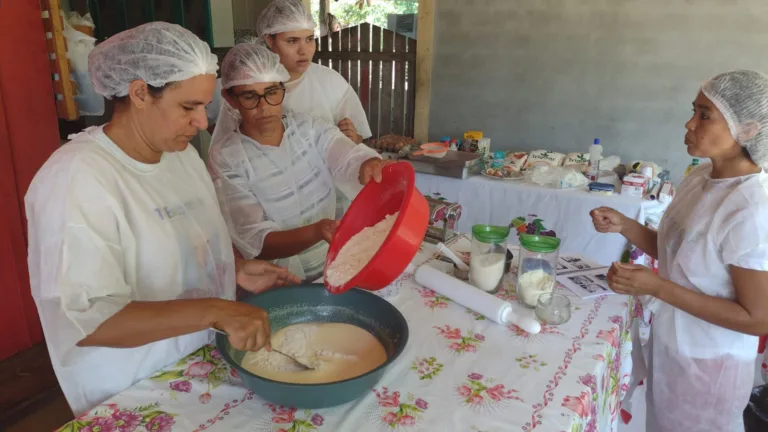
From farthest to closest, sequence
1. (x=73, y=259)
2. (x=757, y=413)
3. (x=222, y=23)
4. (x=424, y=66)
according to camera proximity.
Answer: (x=424, y=66)
(x=222, y=23)
(x=757, y=413)
(x=73, y=259)

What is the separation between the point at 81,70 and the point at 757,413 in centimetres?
407

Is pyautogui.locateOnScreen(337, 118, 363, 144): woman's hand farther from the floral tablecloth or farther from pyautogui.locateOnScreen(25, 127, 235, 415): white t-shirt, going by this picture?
the floral tablecloth

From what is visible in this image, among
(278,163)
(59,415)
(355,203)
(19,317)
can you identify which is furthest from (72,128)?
(355,203)

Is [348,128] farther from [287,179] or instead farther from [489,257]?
[489,257]

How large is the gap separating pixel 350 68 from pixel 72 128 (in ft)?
8.35

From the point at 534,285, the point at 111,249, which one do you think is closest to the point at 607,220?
the point at 534,285

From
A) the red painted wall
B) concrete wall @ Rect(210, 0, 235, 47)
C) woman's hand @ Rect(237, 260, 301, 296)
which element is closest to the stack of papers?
woman's hand @ Rect(237, 260, 301, 296)

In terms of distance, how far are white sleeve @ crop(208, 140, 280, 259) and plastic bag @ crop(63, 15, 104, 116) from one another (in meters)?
1.90

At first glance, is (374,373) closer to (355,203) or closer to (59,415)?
(355,203)

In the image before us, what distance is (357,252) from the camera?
4.45 ft

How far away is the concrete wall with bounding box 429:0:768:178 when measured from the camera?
11.6ft

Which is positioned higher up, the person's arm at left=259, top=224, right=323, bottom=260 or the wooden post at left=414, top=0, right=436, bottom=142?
the wooden post at left=414, top=0, right=436, bottom=142

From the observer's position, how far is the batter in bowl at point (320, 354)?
114cm

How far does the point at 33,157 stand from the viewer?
2785 mm
